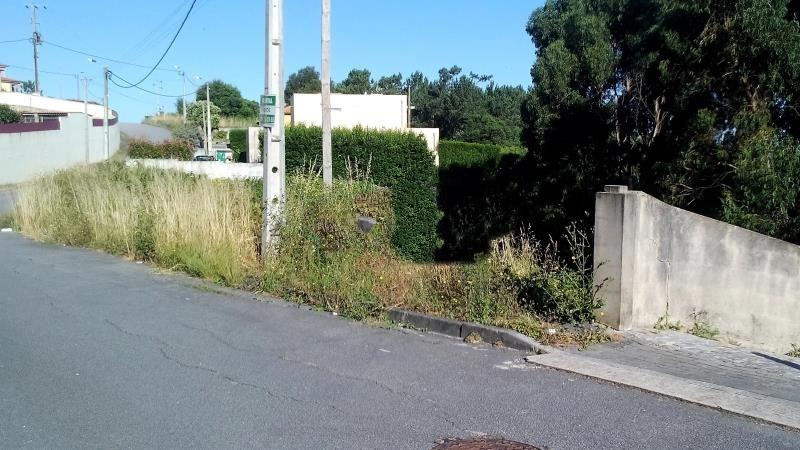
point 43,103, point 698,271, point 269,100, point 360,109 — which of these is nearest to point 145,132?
point 43,103

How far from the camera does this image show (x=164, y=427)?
5074 millimetres

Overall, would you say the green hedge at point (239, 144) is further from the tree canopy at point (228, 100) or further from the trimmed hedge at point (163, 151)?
the tree canopy at point (228, 100)

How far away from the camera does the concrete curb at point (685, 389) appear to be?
539 centimetres

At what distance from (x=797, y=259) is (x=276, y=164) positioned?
7108 millimetres

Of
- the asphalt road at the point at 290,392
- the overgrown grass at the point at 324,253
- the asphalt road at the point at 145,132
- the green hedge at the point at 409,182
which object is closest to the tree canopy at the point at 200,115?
the asphalt road at the point at 145,132

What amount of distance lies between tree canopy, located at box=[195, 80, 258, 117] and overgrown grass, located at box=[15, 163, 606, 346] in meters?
85.2

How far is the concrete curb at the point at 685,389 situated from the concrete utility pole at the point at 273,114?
5.40 metres

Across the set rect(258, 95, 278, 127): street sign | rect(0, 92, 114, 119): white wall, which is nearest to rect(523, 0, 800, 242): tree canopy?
rect(258, 95, 278, 127): street sign

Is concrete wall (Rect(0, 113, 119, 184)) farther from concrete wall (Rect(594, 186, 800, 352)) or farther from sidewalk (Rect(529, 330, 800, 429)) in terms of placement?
sidewalk (Rect(529, 330, 800, 429))

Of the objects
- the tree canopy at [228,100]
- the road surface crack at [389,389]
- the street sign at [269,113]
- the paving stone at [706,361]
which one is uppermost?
the tree canopy at [228,100]

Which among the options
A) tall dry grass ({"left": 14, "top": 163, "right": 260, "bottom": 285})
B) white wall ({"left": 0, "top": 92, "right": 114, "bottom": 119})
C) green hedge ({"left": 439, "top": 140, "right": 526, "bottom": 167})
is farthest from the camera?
white wall ({"left": 0, "top": 92, "right": 114, "bottom": 119})

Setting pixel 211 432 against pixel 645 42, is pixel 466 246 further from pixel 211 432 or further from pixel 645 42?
pixel 211 432

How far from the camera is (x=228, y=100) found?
99.4 meters

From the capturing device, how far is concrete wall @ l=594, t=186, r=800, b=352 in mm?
8078
